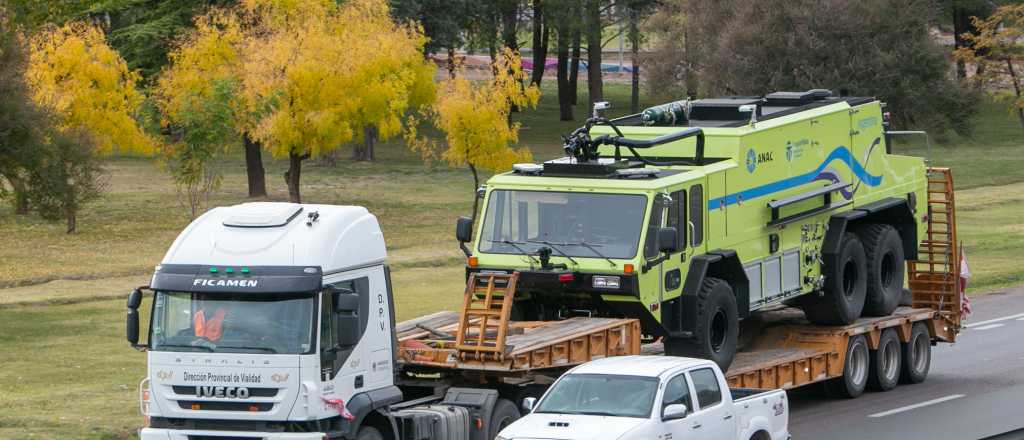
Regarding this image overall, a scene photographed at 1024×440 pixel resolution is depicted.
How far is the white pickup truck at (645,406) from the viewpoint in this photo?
14219 mm

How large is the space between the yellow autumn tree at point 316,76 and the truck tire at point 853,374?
28.7 metres

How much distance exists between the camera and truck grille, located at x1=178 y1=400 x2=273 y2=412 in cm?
1439

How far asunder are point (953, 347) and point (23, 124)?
59.5 feet

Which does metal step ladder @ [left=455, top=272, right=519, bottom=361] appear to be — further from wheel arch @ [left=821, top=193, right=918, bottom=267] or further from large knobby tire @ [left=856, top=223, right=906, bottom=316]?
large knobby tire @ [left=856, top=223, right=906, bottom=316]

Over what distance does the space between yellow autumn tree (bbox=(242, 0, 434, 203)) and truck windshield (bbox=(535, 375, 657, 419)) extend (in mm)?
34053

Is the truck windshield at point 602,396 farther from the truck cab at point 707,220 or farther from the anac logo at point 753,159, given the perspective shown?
the anac logo at point 753,159

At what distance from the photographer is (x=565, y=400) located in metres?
15.0

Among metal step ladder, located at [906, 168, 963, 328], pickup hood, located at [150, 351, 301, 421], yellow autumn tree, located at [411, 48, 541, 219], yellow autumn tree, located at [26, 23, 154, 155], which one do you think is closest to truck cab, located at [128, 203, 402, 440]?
pickup hood, located at [150, 351, 301, 421]

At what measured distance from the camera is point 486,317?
16.7m

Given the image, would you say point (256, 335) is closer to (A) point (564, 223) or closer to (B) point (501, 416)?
(B) point (501, 416)

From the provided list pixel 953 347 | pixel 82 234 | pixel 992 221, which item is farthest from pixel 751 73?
pixel 953 347

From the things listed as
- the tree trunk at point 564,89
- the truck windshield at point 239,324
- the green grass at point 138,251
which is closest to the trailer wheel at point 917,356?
the green grass at point 138,251

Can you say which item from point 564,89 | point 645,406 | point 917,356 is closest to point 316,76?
point 917,356

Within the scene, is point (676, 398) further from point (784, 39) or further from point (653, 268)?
point (784, 39)
